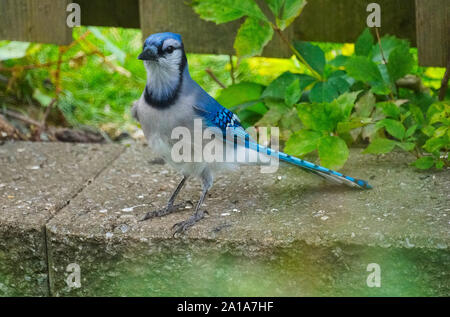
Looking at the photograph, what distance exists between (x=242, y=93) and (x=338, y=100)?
0.62m

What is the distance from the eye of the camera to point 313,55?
3281 millimetres


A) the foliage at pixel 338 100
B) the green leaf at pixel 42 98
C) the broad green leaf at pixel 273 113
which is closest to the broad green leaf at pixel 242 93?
the foliage at pixel 338 100

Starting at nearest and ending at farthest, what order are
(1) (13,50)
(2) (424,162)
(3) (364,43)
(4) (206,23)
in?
(2) (424,162), (3) (364,43), (4) (206,23), (1) (13,50)

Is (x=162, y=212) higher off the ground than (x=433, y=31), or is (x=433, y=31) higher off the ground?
(x=433, y=31)

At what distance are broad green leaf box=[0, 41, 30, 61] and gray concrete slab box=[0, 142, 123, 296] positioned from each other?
27.5 inches

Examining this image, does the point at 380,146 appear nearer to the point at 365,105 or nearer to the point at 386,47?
the point at 365,105

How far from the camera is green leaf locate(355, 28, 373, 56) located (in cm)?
322

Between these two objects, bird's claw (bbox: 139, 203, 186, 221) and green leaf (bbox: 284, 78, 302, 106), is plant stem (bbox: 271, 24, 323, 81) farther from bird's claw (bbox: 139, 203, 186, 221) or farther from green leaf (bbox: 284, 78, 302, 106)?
bird's claw (bbox: 139, 203, 186, 221)

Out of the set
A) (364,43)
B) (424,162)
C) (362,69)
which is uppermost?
(364,43)

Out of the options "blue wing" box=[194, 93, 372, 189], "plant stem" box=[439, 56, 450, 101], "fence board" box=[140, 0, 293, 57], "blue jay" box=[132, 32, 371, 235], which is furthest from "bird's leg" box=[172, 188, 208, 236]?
"plant stem" box=[439, 56, 450, 101]

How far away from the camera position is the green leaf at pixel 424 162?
2.98 metres

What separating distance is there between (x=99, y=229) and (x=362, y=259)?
97 centimetres

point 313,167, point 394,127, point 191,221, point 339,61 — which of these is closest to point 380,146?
point 394,127
